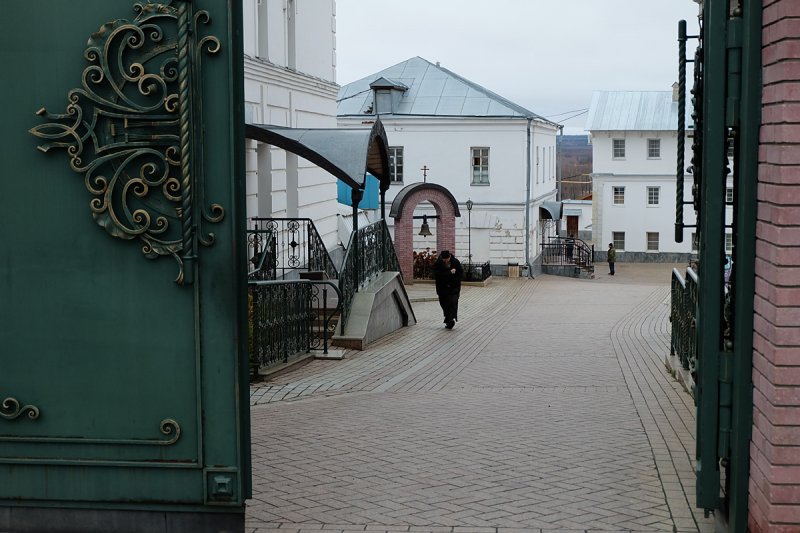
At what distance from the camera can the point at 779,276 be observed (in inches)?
190

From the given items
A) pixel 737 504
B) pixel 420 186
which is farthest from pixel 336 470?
pixel 420 186

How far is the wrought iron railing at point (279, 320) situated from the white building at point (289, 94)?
5.76 meters

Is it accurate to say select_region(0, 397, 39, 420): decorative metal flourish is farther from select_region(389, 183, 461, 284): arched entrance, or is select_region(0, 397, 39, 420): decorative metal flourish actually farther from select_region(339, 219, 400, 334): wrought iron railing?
select_region(389, 183, 461, 284): arched entrance

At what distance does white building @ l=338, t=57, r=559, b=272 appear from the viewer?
4609 cm

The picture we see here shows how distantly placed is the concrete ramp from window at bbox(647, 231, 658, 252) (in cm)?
4468

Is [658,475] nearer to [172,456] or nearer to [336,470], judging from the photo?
[336,470]

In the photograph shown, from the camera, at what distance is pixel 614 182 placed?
6316 cm

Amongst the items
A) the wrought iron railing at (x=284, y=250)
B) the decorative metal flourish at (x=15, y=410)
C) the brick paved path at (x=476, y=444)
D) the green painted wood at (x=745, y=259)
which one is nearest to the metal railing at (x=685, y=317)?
the brick paved path at (x=476, y=444)

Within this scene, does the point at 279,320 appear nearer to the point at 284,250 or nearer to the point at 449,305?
the point at 449,305

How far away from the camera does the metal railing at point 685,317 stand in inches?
400

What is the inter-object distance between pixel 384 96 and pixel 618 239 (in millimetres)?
21381

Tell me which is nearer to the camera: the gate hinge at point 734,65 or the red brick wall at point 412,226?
the gate hinge at point 734,65

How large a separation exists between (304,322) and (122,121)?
8319 millimetres

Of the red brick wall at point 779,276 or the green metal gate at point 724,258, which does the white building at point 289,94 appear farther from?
the red brick wall at point 779,276
